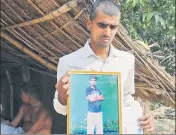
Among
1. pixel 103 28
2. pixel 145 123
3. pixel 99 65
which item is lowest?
pixel 145 123

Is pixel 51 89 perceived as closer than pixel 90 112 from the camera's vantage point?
No

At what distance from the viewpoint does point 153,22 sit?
303 cm

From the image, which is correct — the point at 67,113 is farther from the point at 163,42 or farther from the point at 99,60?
the point at 163,42

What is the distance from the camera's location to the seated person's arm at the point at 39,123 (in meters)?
3.13

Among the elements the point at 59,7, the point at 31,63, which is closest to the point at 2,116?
the point at 31,63

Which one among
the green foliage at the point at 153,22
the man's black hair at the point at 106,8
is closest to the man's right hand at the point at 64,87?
the man's black hair at the point at 106,8

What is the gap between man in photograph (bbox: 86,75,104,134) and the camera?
7.63 ft

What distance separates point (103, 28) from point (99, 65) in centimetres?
21

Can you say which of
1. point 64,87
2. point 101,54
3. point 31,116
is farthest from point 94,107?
point 31,116

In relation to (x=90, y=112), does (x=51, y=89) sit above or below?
above

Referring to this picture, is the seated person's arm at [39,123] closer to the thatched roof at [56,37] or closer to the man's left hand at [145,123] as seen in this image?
the thatched roof at [56,37]

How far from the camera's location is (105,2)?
96.8 inches

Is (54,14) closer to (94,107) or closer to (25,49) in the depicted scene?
(25,49)

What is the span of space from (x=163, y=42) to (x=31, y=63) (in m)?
1.06
